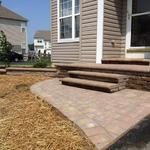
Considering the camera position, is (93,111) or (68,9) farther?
(68,9)

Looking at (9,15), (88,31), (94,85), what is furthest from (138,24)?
(9,15)

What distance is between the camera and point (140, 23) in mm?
7168

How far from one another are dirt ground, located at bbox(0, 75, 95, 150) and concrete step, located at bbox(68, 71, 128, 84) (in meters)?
1.46

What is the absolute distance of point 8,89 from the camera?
5.70 meters

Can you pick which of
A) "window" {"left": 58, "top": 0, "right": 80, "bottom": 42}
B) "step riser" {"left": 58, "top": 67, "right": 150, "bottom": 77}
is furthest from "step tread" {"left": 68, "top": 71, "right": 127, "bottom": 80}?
"window" {"left": 58, "top": 0, "right": 80, "bottom": 42}

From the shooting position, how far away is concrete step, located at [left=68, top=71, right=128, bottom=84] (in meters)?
4.79

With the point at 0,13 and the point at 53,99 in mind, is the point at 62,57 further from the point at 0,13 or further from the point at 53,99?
the point at 0,13

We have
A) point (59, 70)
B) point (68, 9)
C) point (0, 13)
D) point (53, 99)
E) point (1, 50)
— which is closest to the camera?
point (53, 99)

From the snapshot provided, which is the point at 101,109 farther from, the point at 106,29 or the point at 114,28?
the point at 114,28

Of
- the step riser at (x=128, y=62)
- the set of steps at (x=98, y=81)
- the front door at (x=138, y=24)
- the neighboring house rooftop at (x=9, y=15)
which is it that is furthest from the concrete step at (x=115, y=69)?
the neighboring house rooftop at (x=9, y=15)

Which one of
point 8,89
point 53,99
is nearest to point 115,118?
point 53,99

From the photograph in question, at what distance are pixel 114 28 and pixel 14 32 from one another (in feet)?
110

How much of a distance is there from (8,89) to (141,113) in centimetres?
350

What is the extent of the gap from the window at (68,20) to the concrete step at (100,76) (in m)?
2.76
